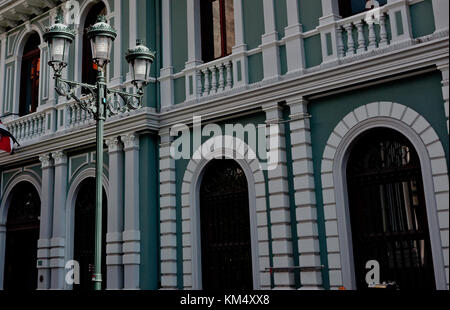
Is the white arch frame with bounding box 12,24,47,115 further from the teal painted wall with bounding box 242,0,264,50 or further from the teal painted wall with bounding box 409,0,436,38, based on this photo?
the teal painted wall with bounding box 409,0,436,38

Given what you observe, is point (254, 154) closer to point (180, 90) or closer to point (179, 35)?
point (180, 90)

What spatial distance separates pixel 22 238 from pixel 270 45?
31.3ft

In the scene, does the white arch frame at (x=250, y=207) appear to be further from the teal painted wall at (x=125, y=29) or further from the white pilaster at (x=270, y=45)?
the teal painted wall at (x=125, y=29)

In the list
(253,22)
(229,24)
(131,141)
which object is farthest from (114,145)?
(253,22)

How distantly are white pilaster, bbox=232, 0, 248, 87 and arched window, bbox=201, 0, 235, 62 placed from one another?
49cm

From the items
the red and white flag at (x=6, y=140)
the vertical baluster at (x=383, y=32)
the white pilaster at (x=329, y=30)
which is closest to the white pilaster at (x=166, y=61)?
the white pilaster at (x=329, y=30)

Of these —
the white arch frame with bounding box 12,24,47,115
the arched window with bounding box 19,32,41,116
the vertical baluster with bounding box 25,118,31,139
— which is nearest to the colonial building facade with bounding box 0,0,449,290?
the vertical baluster with bounding box 25,118,31,139

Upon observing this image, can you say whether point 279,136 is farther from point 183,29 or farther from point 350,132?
point 183,29

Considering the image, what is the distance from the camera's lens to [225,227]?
1202 centimetres

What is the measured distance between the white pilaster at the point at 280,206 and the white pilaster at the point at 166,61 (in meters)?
2.78

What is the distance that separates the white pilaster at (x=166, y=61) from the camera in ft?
43.2

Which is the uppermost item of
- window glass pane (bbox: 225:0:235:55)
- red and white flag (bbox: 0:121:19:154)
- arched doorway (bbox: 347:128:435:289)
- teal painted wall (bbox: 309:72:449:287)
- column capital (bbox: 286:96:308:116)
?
window glass pane (bbox: 225:0:235:55)

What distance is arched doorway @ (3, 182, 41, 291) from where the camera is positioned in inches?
623

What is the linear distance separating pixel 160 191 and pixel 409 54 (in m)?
6.19
